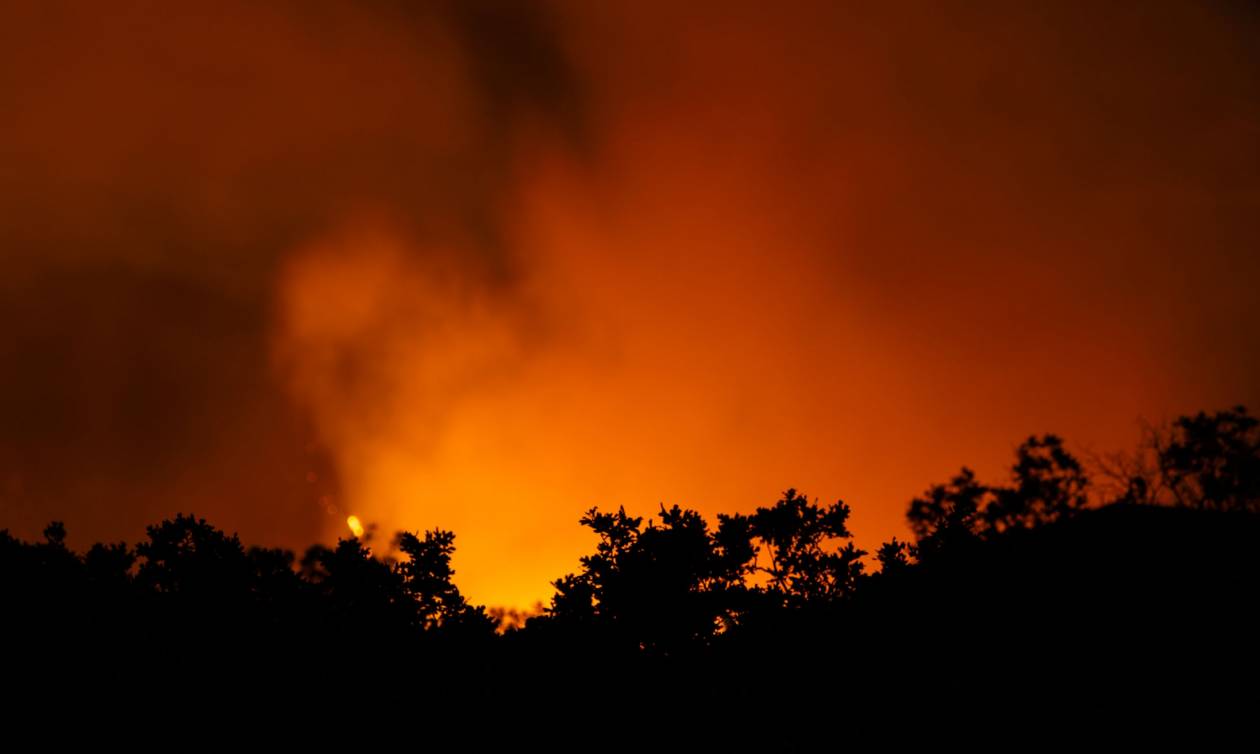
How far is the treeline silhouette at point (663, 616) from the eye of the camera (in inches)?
512

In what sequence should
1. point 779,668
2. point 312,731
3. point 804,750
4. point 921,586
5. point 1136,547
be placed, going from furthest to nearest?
1. point 1136,547
2. point 921,586
3. point 779,668
4. point 804,750
5. point 312,731

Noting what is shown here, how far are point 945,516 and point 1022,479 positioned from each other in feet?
98.1

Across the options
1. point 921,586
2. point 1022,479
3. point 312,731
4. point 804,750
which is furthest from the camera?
point 1022,479

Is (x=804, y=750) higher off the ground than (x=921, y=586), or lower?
lower

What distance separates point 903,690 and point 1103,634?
4984 mm

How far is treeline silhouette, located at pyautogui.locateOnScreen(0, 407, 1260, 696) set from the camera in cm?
1300

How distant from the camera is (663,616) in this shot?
1427 cm

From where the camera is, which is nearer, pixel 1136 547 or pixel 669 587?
pixel 669 587

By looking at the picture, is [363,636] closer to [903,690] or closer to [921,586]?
[903,690]

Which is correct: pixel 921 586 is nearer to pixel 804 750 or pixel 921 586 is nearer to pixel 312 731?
pixel 804 750

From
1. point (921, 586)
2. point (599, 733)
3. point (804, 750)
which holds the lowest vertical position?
point (804, 750)

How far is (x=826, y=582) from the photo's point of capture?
51.1ft

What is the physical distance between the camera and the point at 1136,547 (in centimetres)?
1912

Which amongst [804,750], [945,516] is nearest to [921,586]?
[945,516]
